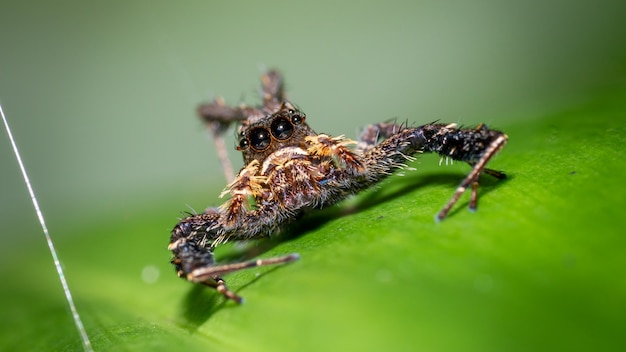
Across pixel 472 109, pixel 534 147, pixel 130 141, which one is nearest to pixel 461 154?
pixel 534 147

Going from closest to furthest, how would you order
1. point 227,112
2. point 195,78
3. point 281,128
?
1. point 281,128
2. point 227,112
3. point 195,78

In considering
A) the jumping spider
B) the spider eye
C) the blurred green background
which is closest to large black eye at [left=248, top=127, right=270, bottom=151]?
the jumping spider

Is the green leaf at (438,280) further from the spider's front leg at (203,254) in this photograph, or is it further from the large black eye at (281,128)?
the large black eye at (281,128)

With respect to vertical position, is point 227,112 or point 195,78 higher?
point 195,78

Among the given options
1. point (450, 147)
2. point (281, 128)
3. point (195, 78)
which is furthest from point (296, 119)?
point (195, 78)

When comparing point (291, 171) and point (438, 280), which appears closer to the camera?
point (438, 280)

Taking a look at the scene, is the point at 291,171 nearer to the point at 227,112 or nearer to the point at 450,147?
the point at 450,147

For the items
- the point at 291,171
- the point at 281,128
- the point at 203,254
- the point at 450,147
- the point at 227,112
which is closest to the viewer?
the point at 203,254
